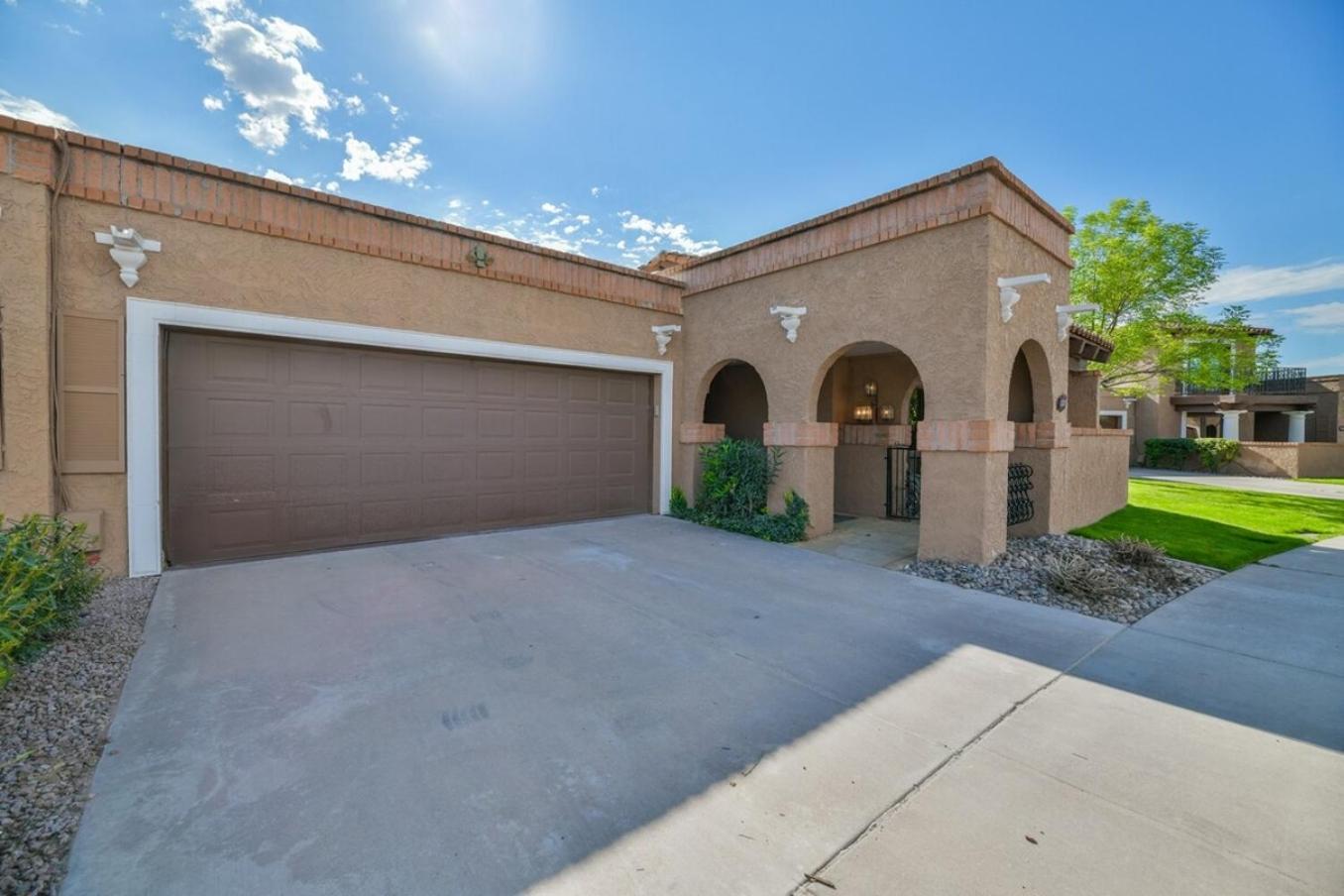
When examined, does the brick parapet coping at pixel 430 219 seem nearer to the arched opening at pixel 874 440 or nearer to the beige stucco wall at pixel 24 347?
the beige stucco wall at pixel 24 347

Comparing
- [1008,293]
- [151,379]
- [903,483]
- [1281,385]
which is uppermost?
[1281,385]

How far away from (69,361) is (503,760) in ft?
18.6

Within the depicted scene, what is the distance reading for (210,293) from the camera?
17.9ft

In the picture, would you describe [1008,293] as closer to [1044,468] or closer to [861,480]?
[1044,468]

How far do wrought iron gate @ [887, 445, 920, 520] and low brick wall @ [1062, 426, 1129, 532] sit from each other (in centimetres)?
197

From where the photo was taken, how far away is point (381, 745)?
2523mm

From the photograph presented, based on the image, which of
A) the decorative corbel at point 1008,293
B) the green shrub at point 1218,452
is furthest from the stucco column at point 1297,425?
the decorative corbel at point 1008,293

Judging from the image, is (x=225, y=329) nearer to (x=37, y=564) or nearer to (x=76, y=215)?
(x=76, y=215)

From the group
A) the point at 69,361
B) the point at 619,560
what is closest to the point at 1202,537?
the point at 619,560

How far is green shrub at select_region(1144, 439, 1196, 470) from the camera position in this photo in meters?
22.0

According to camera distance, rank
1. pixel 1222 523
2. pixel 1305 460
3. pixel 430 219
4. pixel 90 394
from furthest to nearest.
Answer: pixel 1305 460 → pixel 1222 523 → pixel 430 219 → pixel 90 394

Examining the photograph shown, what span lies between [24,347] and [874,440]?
9995 mm

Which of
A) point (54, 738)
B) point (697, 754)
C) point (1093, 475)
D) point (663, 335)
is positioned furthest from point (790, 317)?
point (54, 738)

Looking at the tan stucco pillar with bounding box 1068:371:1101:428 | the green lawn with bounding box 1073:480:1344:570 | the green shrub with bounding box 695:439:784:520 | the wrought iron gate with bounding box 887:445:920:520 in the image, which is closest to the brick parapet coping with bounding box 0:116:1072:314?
the green shrub with bounding box 695:439:784:520
